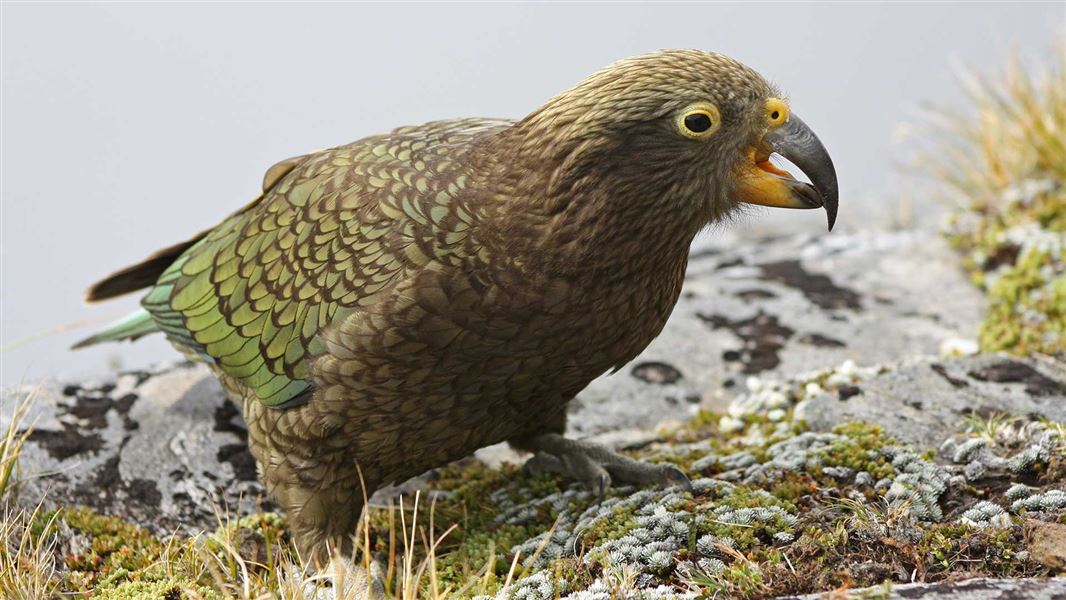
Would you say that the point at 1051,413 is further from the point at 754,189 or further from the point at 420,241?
the point at 420,241

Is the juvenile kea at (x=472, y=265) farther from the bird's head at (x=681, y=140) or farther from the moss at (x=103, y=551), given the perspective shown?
the moss at (x=103, y=551)

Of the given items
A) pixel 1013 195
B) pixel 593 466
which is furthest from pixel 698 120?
pixel 1013 195

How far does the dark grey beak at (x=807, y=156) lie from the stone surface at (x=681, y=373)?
16.5 inches

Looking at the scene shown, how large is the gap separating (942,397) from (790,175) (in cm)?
191

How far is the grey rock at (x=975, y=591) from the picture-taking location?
2.70 m

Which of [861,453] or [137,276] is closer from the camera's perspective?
[861,453]

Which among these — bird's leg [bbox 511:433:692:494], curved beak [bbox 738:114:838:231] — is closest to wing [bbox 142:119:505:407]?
curved beak [bbox 738:114:838:231]

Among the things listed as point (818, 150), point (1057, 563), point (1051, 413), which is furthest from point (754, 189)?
point (1051, 413)

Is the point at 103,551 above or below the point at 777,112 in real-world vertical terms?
below

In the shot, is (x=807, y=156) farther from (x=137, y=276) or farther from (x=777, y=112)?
(x=137, y=276)

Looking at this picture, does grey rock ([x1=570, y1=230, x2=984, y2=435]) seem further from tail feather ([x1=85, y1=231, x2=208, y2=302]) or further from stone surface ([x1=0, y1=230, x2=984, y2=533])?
tail feather ([x1=85, y1=231, x2=208, y2=302])

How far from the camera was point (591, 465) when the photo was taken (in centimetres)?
431

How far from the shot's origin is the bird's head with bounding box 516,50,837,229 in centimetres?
321

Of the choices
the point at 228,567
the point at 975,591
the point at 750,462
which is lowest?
the point at 750,462
